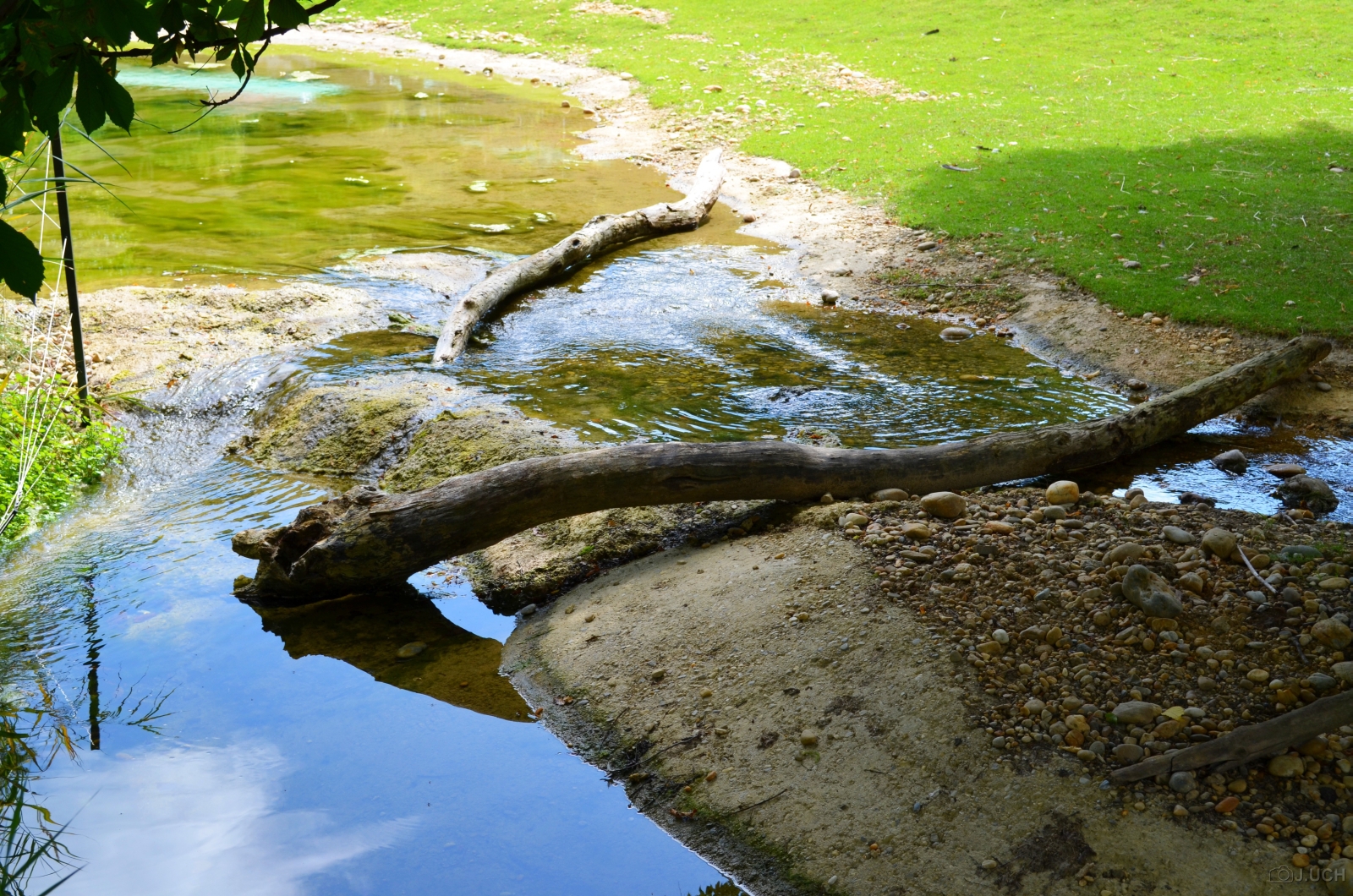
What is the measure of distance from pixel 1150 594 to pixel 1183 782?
39.6 inches

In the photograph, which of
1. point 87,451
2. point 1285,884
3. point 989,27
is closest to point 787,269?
point 87,451

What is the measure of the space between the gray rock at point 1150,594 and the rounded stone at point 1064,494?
1159mm

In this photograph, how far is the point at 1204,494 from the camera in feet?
21.4

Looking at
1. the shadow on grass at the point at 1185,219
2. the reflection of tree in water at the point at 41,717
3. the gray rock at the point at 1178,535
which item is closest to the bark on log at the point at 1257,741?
the gray rock at the point at 1178,535

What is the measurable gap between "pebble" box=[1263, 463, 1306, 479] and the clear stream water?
0.60 ft

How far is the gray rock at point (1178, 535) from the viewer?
512 centimetres

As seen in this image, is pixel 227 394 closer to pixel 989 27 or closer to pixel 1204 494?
pixel 1204 494

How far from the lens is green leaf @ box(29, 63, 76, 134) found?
81.7 inches

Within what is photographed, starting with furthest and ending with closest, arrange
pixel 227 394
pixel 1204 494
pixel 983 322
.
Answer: pixel 983 322, pixel 227 394, pixel 1204 494

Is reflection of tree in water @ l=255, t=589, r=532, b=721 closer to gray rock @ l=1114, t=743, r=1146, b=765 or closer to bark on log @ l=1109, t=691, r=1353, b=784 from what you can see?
gray rock @ l=1114, t=743, r=1146, b=765

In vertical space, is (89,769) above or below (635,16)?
below

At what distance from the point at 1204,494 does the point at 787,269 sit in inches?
246

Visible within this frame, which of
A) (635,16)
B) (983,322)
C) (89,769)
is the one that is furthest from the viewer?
(635,16)

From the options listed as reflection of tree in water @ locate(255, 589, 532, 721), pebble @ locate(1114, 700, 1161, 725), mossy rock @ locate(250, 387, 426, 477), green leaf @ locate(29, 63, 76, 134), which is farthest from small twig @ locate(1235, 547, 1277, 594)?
mossy rock @ locate(250, 387, 426, 477)
